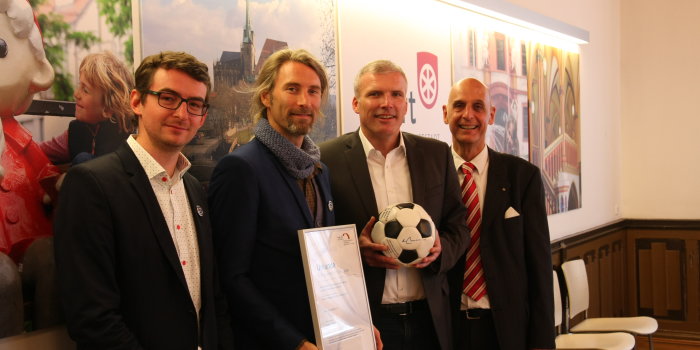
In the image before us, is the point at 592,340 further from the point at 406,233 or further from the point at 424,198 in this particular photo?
the point at 406,233

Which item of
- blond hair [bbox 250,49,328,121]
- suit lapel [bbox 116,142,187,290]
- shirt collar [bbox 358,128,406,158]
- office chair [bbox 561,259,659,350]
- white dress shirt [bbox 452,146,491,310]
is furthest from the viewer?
office chair [bbox 561,259,659,350]

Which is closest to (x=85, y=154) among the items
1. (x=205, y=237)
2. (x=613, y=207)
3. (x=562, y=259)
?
(x=205, y=237)

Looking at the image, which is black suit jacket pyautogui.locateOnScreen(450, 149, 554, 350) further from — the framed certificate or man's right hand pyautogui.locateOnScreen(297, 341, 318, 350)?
man's right hand pyautogui.locateOnScreen(297, 341, 318, 350)

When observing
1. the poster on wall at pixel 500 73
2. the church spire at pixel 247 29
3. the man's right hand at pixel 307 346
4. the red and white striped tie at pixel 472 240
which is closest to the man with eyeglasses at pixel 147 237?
the man's right hand at pixel 307 346

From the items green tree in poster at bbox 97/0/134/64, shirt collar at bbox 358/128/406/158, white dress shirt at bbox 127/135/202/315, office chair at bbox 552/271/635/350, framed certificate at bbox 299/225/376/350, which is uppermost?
green tree in poster at bbox 97/0/134/64

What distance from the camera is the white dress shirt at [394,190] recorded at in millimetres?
2830

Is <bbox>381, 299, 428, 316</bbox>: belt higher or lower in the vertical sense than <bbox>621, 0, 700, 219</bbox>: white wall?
lower

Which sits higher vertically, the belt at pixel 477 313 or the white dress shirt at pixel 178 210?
the white dress shirt at pixel 178 210

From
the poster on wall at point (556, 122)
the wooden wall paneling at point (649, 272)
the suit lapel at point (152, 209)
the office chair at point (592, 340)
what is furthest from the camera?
the wooden wall paneling at point (649, 272)

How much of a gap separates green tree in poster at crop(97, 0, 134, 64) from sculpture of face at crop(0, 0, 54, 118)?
337 mm

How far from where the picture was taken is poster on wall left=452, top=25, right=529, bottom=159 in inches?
200

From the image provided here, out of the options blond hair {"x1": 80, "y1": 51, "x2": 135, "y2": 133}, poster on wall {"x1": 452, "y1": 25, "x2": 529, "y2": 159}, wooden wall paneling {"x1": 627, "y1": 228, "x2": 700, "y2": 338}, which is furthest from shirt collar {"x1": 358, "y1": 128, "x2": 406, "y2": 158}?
wooden wall paneling {"x1": 627, "y1": 228, "x2": 700, "y2": 338}

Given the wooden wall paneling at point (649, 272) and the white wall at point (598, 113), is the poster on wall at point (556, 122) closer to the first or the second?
the white wall at point (598, 113)

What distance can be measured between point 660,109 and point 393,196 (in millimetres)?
6198
